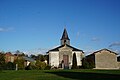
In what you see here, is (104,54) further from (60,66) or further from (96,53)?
(60,66)

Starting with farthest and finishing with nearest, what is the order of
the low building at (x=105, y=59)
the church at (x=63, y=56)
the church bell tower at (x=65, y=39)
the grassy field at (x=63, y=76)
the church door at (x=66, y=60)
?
the church bell tower at (x=65, y=39) < the church at (x=63, y=56) < the church door at (x=66, y=60) < the low building at (x=105, y=59) < the grassy field at (x=63, y=76)

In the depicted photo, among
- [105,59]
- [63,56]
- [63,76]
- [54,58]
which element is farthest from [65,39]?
[63,76]

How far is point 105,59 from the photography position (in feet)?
226

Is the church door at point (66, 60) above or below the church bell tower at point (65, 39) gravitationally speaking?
below

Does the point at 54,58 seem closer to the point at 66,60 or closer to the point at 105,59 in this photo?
the point at 66,60

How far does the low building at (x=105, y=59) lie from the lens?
2699 inches

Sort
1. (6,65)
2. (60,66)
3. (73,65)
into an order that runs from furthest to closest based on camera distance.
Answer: (60,66) → (73,65) → (6,65)

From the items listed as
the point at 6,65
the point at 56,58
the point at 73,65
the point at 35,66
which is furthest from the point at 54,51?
the point at 6,65

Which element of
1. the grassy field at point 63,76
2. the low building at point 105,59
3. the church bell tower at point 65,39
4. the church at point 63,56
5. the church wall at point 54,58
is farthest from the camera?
the church bell tower at point 65,39

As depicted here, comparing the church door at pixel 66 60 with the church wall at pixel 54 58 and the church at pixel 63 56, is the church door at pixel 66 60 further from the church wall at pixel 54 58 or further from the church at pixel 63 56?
the church wall at pixel 54 58

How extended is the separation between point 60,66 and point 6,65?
719 inches

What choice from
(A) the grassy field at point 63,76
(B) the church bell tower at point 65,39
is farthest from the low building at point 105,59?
(A) the grassy field at point 63,76

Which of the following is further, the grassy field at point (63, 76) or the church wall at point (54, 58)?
the church wall at point (54, 58)

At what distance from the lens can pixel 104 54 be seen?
69062 mm
